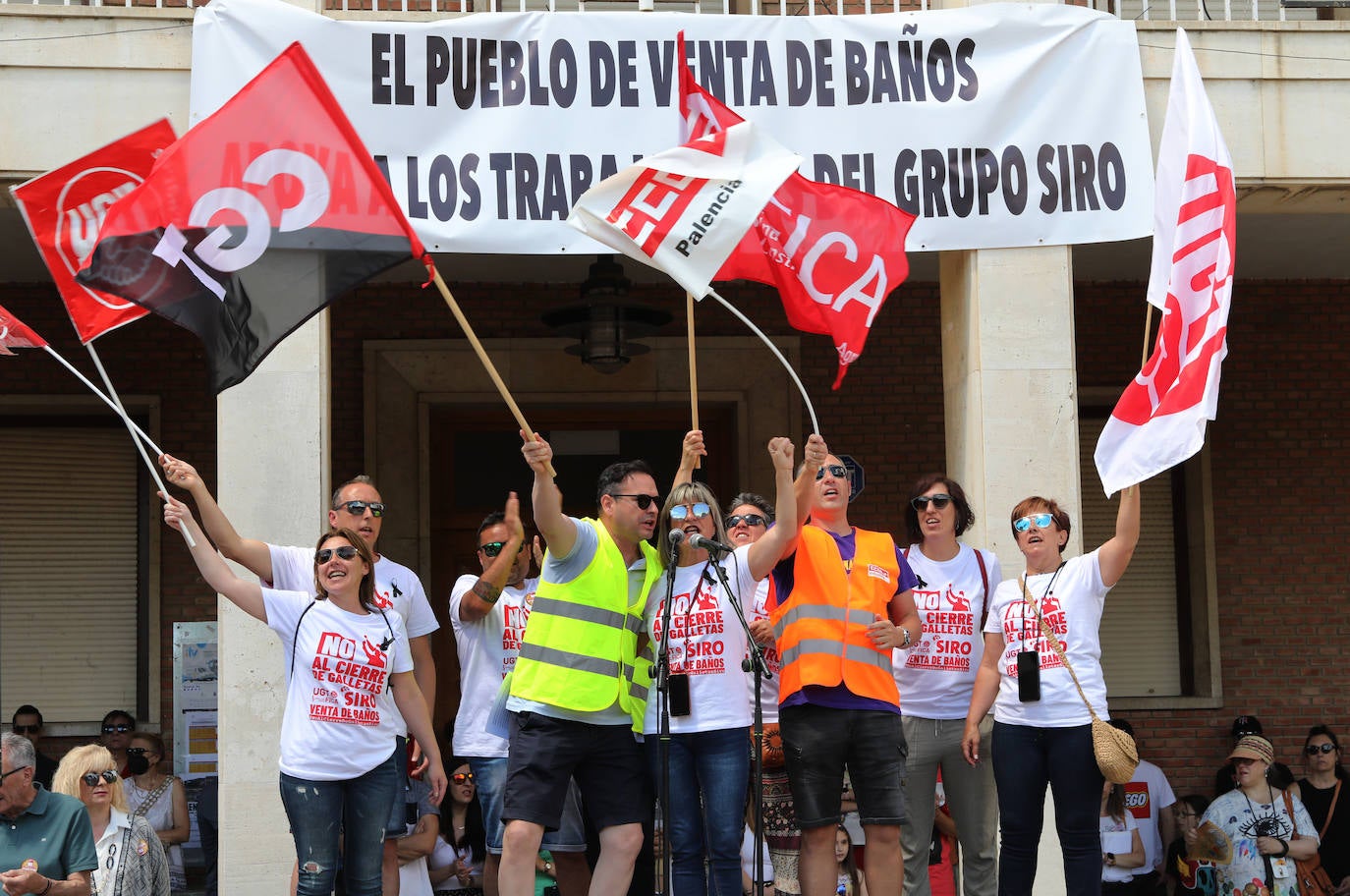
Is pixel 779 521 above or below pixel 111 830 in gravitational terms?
above

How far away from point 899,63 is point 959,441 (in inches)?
87.2

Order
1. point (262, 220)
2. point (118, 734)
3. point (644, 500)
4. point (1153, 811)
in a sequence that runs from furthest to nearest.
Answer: point (1153, 811) < point (118, 734) < point (262, 220) < point (644, 500)

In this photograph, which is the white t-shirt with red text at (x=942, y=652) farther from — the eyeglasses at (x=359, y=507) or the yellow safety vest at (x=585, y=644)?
the eyeglasses at (x=359, y=507)

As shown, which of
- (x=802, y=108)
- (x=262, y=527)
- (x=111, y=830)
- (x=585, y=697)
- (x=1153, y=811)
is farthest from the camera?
(x=1153, y=811)

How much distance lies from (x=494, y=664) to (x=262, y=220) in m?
2.47

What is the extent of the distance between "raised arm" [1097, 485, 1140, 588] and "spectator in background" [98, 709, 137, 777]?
7032 mm

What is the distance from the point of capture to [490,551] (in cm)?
741

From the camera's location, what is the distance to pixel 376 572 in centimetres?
727

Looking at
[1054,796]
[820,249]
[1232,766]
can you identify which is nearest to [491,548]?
[820,249]

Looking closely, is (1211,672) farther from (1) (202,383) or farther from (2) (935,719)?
(1) (202,383)

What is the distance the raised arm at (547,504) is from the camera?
571 cm

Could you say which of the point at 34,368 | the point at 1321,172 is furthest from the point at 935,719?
the point at 34,368

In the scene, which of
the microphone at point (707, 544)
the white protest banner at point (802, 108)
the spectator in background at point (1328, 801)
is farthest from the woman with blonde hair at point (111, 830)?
the spectator in background at point (1328, 801)

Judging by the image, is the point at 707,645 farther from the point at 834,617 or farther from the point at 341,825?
the point at 341,825
